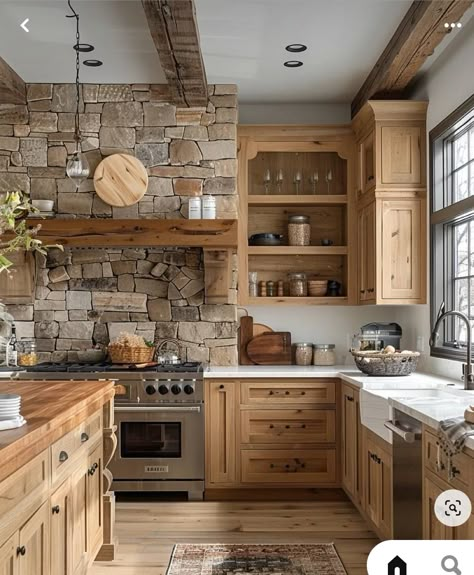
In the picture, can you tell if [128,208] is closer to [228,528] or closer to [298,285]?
[298,285]

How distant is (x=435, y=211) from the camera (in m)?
5.17

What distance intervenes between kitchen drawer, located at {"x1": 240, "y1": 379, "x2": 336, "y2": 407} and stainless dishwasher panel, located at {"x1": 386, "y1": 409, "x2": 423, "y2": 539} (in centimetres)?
161

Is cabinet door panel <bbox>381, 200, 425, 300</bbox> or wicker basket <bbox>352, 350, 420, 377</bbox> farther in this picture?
cabinet door panel <bbox>381, 200, 425, 300</bbox>

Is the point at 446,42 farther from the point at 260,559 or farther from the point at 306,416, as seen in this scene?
the point at 260,559

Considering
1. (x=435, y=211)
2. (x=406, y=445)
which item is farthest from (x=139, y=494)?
(x=435, y=211)

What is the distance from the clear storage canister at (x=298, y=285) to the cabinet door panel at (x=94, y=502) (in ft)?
8.42

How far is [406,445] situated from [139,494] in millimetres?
2550

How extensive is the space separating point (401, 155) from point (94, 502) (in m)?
3.21

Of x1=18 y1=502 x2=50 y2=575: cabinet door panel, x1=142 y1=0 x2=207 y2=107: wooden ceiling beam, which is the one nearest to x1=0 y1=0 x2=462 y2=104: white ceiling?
x1=142 y1=0 x2=207 y2=107: wooden ceiling beam

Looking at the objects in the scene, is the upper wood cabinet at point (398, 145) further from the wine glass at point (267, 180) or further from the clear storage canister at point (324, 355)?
the clear storage canister at point (324, 355)

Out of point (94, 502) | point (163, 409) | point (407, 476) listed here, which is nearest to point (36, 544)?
point (94, 502)

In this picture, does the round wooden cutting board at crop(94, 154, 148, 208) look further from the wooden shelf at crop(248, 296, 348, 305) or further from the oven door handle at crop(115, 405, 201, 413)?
the oven door handle at crop(115, 405, 201, 413)

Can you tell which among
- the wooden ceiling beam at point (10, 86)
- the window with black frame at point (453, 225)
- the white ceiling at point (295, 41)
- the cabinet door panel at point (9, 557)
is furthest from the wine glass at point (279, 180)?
the cabinet door panel at point (9, 557)

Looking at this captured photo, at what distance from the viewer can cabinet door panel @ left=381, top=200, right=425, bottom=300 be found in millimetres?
5320
